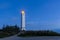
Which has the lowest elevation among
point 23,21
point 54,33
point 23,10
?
point 54,33

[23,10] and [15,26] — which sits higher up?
[23,10]

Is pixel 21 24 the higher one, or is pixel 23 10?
pixel 23 10

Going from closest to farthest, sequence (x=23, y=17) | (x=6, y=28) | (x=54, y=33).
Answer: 1. (x=54, y=33)
2. (x=6, y=28)
3. (x=23, y=17)

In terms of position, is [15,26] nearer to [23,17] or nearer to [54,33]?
[23,17]

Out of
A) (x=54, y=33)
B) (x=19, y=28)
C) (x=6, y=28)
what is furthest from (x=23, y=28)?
(x=54, y=33)

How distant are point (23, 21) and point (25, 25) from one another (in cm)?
167

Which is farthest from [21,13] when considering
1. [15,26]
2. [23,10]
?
[15,26]

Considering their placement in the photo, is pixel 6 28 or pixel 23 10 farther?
pixel 23 10

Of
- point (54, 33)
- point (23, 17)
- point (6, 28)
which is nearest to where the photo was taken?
point (54, 33)

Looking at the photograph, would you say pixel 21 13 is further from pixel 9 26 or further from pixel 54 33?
pixel 54 33

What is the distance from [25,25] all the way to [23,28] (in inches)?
66.1

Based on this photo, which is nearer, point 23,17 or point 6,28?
point 6,28

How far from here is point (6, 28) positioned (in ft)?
191

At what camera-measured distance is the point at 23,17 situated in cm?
6281
